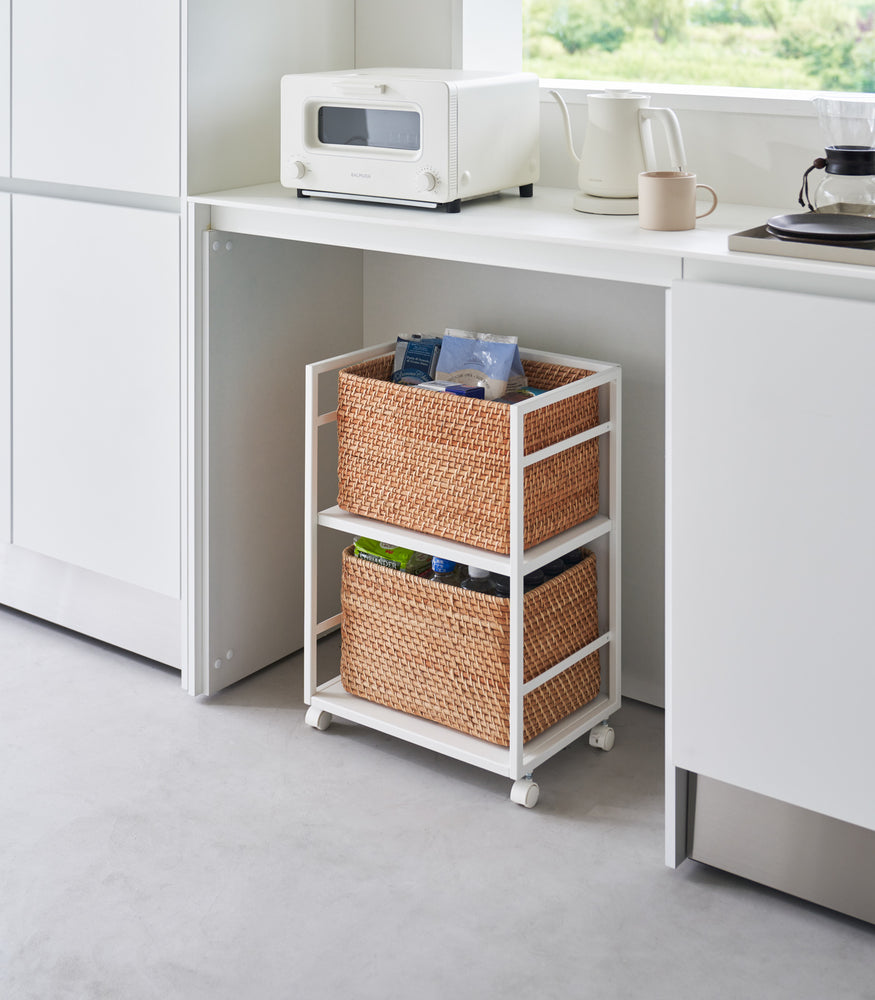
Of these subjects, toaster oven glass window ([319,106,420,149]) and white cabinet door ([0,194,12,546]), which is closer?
toaster oven glass window ([319,106,420,149])

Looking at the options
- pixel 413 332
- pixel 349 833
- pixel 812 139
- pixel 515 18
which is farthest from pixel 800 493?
pixel 515 18

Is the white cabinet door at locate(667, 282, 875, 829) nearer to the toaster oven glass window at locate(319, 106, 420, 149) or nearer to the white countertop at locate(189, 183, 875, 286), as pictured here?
the white countertop at locate(189, 183, 875, 286)

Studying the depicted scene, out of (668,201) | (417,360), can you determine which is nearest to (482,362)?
(417,360)

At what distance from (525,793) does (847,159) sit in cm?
110

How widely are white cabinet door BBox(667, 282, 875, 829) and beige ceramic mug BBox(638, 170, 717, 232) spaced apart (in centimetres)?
20

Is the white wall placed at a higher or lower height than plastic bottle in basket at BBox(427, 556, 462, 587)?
higher

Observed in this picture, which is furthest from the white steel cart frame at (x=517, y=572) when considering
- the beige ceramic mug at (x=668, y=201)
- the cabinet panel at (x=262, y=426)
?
the beige ceramic mug at (x=668, y=201)

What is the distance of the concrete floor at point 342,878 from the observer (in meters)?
1.65

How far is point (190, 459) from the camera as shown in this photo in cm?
225

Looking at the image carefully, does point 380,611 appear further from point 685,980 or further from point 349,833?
point 685,980

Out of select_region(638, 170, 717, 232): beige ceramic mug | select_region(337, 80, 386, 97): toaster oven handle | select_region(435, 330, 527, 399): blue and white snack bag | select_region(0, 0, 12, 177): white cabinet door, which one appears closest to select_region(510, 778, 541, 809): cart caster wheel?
select_region(435, 330, 527, 399): blue and white snack bag

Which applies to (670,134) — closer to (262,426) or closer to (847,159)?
(847,159)

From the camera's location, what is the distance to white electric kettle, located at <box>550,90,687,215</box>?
1.98 meters

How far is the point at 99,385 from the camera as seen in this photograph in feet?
7.75
